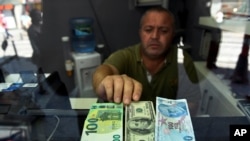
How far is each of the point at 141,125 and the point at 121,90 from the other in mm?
96

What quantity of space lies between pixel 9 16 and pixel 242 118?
6.94 ft

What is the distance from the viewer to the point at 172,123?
34 cm

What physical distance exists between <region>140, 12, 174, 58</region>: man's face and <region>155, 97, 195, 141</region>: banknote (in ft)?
2.72

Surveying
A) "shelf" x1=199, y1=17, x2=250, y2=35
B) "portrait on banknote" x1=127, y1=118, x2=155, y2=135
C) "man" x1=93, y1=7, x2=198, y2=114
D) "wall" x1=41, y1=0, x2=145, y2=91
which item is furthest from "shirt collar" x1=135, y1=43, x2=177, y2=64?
"wall" x1=41, y1=0, x2=145, y2=91

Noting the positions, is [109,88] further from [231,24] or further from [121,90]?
[231,24]

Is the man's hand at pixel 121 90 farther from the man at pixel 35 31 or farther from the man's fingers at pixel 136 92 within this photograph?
the man at pixel 35 31

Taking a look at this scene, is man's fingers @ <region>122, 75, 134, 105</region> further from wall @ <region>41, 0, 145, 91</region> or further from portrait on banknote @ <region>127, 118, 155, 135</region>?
wall @ <region>41, 0, 145, 91</region>

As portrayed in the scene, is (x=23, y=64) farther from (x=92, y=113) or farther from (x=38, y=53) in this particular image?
(x=92, y=113)

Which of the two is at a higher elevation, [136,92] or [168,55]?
[136,92]

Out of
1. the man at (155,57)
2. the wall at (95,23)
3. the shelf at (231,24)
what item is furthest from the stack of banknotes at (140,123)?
the wall at (95,23)

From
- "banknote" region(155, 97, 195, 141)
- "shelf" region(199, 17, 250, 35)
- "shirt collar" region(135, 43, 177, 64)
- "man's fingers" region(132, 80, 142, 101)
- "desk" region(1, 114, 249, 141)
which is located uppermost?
"shelf" region(199, 17, 250, 35)

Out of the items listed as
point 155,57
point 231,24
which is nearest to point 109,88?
point 155,57

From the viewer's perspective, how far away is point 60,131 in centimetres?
36

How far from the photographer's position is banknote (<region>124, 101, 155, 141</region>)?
1.03 ft
